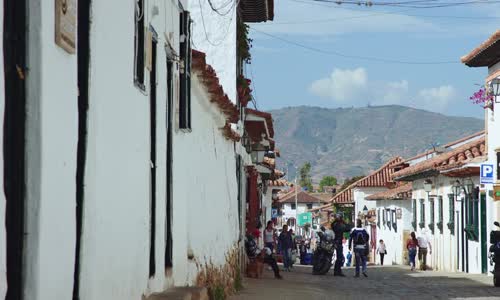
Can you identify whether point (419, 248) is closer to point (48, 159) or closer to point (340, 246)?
point (340, 246)

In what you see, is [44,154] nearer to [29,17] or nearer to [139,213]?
[29,17]

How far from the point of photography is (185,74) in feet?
41.1

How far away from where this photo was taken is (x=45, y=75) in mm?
5645

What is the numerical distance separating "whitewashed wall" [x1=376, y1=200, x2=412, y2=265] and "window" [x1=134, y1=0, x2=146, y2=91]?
1678 inches

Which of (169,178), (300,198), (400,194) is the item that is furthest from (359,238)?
(300,198)

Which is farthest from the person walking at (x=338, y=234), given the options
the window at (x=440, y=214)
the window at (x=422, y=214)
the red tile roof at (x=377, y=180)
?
the red tile roof at (x=377, y=180)

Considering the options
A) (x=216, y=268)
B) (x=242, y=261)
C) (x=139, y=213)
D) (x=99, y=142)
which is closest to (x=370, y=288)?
(x=242, y=261)

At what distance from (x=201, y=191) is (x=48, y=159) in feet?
31.8

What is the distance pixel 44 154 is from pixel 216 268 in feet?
37.9

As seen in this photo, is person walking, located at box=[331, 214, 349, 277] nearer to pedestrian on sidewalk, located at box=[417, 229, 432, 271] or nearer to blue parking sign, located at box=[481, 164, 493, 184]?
blue parking sign, located at box=[481, 164, 493, 184]

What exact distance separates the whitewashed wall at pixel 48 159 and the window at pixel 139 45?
2.75 m

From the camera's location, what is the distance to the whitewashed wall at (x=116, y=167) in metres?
7.00

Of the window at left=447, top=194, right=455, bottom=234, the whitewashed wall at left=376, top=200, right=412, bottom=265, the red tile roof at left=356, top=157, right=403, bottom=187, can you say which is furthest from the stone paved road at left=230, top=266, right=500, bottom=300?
the red tile roof at left=356, top=157, right=403, bottom=187

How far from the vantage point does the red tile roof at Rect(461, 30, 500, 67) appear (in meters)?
30.2
